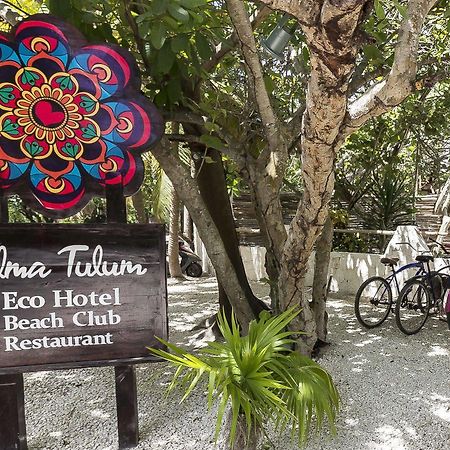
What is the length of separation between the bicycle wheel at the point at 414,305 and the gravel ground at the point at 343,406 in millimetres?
386

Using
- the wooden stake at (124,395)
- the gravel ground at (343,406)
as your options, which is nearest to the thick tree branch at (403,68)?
the wooden stake at (124,395)

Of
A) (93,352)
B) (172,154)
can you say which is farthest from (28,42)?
(93,352)

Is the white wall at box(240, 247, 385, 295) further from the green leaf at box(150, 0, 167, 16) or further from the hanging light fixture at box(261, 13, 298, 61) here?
the green leaf at box(150, 0, 167, 16)

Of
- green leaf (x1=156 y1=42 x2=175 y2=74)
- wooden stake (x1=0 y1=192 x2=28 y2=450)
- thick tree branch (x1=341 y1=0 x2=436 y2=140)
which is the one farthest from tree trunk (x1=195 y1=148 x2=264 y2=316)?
thick tree branch (x1=341 y1=0 x2=436 y2=140)

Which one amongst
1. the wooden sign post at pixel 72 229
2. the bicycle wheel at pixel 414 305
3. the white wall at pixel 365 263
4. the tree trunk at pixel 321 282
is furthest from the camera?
the white wall at pixel 365 263

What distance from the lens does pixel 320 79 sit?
2.18m

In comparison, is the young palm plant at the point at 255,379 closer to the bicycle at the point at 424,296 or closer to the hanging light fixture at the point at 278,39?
the hanging light fixture at the point at 278,39

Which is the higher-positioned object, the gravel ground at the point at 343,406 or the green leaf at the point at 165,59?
the green leaf at the point at 165,59

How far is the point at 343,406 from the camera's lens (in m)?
3.42

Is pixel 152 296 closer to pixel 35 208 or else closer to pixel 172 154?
pixel 35 208

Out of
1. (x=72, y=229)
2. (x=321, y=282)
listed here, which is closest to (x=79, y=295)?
(x=72, y=229)

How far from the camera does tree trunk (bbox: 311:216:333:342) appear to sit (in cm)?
464

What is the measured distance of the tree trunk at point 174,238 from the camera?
9133 millimetres

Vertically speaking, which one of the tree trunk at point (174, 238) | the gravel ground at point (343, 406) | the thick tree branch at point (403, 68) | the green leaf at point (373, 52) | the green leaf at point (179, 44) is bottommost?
the gravel ground at point (343, 406)
